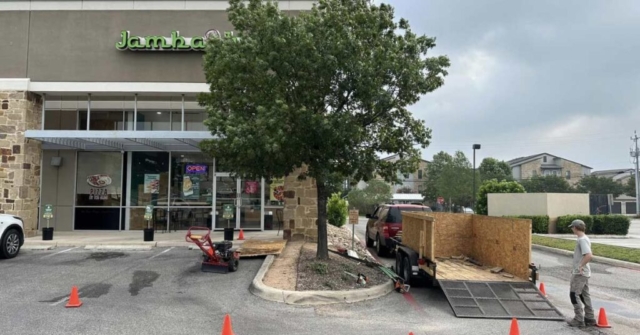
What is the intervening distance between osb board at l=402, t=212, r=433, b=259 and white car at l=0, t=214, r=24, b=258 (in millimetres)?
9683

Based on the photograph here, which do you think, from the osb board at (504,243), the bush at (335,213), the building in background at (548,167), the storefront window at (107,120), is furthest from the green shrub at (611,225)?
the building in background at (548,167)

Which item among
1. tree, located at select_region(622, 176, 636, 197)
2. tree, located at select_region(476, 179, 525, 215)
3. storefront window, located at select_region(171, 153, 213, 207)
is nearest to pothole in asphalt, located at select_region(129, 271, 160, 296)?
storefront window, located at select_region(171, 153, 213, 207)

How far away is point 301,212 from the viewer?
50.6 ft

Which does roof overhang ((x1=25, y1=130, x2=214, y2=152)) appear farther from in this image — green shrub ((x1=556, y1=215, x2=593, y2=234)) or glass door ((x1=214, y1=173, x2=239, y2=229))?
green shrub ((x1=556, y1=215, x2=593, y2=234))

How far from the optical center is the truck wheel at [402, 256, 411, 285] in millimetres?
9244

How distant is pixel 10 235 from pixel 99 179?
22.3 ft

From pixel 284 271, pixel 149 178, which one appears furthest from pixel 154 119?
pixel 284 271

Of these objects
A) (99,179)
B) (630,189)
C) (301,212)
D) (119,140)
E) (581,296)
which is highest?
(119,140)

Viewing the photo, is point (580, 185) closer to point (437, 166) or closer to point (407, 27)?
point (437, 166)

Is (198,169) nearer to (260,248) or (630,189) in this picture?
(260,248)

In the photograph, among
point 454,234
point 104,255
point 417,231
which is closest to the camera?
point 417,231

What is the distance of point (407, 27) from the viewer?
33.4 ft

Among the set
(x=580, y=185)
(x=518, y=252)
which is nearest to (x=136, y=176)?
(x=518, y=252)

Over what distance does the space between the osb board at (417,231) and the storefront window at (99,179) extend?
12.4 meters
